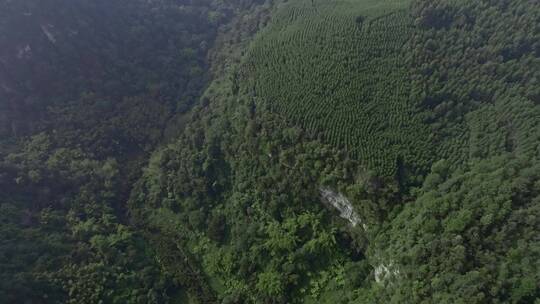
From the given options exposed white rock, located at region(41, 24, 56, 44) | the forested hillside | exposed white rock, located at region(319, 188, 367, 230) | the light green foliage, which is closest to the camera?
the forested hillside

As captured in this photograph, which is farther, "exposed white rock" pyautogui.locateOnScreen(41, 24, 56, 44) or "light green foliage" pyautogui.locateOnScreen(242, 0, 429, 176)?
"exposed white rock" pyautogui.locateOnScreen(41, 24, 56, 44)

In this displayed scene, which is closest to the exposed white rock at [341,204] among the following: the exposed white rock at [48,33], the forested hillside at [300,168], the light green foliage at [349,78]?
the forested hillside at [300,168]

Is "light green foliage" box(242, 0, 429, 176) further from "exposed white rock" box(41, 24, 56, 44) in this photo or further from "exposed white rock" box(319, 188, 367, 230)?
"exposed white rock" box(41, 24, 56, 44)

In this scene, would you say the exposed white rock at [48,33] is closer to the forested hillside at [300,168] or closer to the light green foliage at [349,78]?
the forested hillside at [300,168]

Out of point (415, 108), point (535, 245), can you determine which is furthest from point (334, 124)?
point (535, 245)

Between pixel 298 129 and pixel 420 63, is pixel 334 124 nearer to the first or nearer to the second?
pixel 298 129

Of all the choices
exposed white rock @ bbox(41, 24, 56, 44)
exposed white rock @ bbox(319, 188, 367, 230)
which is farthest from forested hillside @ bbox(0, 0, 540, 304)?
exposed white rock @ bbox(41, 24, 56, 44)

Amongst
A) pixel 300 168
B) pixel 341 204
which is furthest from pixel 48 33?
pixel 341 204

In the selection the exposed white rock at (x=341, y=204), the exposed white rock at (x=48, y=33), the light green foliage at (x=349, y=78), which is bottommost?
the exposed white rock at (x=341, y=204)
